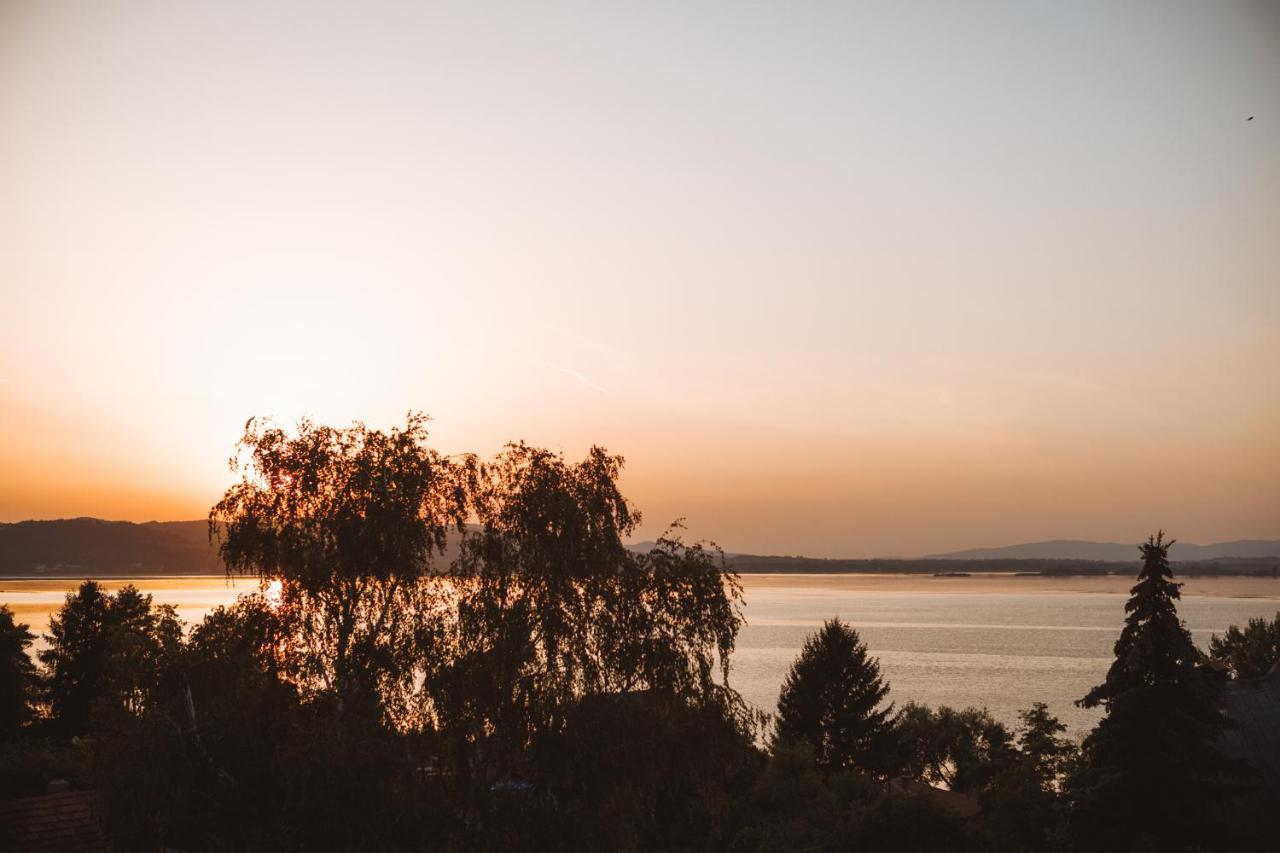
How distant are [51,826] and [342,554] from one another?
478 inches

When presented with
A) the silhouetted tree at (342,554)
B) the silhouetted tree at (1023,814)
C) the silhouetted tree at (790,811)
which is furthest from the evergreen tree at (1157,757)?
the silhouetted tree at (342,554)

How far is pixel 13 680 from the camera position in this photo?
56188 mm

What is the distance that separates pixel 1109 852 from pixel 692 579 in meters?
15.4

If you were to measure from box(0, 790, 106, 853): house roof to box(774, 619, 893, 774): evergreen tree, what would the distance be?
41.0 m

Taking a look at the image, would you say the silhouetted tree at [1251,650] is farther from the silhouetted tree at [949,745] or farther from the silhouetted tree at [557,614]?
the silhouetted tree at [557,614]

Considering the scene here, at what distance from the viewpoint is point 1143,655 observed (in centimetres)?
2847

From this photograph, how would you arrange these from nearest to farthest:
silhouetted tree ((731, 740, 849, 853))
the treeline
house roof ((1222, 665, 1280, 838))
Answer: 1. the treeline
2. silhouetted tree ((731, 740, 849, 853))
3. house roof ((1222, 665, 1280, 838))

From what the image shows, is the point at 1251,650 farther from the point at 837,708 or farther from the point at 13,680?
the point at 13,680

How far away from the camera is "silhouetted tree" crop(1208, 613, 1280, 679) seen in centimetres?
7606

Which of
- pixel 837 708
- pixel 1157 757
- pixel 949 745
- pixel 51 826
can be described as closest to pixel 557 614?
pixel 51 826

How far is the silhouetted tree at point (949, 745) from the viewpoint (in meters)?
61.9

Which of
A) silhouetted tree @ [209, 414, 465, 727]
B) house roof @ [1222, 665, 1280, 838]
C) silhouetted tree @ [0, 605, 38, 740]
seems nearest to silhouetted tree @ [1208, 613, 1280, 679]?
house roof @ [1222, 665, 1280, 838]

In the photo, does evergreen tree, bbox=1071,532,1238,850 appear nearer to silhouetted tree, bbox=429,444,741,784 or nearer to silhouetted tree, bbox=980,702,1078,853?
silhouetted tree, bbox=980,702,1078,853

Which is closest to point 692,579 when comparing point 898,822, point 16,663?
point 898,822
